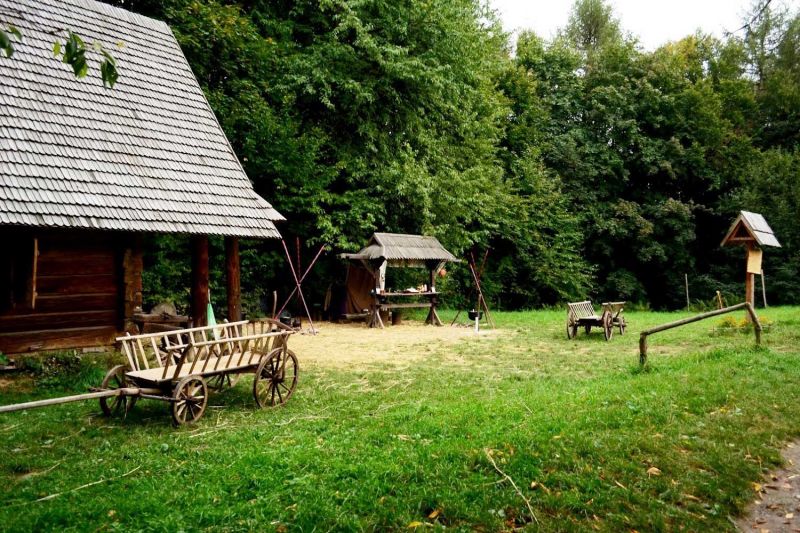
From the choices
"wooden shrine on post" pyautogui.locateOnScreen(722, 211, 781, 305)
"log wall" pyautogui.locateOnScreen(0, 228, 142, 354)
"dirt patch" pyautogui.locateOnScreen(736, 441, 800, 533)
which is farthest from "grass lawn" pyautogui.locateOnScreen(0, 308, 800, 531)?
"wooden shrine on post" pyautogui.locateOnScreen(722, 211, 781, 305)

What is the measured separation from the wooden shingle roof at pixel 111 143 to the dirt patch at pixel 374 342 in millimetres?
3091

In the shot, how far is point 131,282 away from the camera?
10.8 metres

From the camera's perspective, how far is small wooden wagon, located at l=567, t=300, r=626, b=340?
13648 millimetres

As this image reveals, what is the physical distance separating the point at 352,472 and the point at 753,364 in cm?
689

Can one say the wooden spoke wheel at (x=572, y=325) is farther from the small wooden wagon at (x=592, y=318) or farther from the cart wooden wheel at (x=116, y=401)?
the cart wooden wheel at (x=116, y=401)

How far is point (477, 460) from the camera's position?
4996 millimetres

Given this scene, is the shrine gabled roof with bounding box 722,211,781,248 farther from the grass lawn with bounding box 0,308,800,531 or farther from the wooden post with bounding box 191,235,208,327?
the wooden post with bounding box 191,235,208,327

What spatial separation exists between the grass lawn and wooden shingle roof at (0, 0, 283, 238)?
9.08 ft

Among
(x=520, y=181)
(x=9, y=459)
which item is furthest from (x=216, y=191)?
(x=520, y=181)

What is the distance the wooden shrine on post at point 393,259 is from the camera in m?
→ 17.4

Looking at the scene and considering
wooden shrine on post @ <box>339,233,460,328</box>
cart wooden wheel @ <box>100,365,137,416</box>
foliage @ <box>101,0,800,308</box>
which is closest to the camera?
cart wooden wheel @ <box>100,365,137,416</box>

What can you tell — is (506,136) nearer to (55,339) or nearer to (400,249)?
(400,249)

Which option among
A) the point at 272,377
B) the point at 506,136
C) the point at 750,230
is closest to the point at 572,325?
the point at 750,230

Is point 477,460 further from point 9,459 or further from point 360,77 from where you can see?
point 360,77
